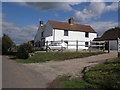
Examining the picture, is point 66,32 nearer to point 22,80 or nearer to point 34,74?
point 34,74

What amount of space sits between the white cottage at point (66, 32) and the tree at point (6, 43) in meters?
8.42

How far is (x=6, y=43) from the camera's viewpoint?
4059cm

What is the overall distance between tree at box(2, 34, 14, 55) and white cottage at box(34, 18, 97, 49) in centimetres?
842

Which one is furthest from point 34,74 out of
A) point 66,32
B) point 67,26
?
point 67,26

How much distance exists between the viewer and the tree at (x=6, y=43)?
38.8 metres

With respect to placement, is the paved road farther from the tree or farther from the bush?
the tree

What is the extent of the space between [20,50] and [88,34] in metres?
21.1

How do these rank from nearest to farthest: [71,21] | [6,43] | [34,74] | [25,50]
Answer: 1. [34,74]
2. [25,50]
3. [71,21]
4. [6,43]

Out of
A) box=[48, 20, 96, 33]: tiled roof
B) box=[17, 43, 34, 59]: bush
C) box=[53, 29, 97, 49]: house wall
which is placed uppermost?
box=[48, 20, 96, 33]: tiled roof

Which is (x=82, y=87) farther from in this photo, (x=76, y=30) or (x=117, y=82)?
(x=76, y=30)

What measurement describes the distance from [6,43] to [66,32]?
16473 millimetres

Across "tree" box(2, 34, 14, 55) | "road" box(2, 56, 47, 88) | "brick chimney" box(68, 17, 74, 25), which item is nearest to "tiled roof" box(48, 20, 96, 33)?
"brick chimney" box(68, 17, 74, 25)

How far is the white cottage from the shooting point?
34.8m

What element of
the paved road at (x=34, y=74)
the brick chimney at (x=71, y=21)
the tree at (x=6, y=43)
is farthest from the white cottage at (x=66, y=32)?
the paved road at (x=34, y=74)
